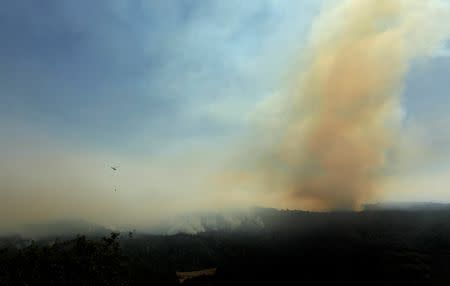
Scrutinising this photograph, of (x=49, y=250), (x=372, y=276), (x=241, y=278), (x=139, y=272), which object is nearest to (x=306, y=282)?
(x=372, y=276)

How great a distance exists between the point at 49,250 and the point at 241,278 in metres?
69.3

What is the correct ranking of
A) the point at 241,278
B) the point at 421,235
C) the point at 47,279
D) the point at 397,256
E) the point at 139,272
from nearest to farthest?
the point at 47,279, the point at 397,256, the point at 241,278, the point at 421,235, the point at 139,272

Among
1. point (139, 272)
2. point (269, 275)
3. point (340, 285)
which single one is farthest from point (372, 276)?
point (139, 272)

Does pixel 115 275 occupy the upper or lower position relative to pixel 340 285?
upper

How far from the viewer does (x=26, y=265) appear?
80562mm

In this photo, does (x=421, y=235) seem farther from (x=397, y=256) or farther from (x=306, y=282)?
(x=306, y=282)

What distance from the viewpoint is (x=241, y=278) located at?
5315 inches

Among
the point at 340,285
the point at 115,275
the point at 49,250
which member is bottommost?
the point at 340,285

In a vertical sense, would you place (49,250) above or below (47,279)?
above

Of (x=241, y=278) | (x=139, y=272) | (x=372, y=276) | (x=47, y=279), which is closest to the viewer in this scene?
(x=47, y=279)

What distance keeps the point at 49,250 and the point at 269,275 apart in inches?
2654

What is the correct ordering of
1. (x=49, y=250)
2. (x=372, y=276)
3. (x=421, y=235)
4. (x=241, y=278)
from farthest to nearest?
(x=421, y=235), (x=241, y=278), (x=372, y=276), (x=49, y=250)

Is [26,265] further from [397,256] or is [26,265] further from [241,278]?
[397,256]

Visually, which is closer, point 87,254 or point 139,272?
point 87,254
